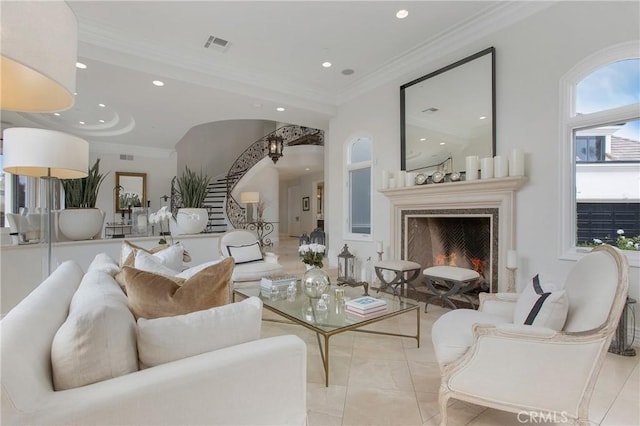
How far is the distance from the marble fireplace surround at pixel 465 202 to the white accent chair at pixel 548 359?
6.42 ft

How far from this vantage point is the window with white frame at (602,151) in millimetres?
2908

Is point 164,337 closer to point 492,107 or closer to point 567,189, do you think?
point 567,189

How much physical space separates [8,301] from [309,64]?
463 cm

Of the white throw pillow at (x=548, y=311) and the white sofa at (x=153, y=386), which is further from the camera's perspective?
the white throw pillow at (x=548, y=311)

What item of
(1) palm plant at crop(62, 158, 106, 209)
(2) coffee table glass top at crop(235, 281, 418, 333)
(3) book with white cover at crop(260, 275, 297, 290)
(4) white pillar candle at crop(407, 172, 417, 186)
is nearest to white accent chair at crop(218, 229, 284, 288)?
(3) book with white cover at crop(260, 275, 297, 290)

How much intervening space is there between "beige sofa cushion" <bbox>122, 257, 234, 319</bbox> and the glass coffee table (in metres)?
0.85

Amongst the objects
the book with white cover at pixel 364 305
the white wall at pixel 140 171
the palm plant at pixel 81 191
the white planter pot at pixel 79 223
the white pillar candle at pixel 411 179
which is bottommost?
the book with white cover at pixel 364 305

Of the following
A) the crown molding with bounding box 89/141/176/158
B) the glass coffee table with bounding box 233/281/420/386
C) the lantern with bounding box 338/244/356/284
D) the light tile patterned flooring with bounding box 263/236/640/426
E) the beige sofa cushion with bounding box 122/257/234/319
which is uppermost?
the crown molding with bounding box 89/141/176/158

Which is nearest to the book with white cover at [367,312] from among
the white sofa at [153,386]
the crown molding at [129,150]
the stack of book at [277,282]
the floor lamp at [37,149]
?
the stack of book at [277,282]

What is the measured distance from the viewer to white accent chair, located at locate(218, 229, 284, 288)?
3.82 meters

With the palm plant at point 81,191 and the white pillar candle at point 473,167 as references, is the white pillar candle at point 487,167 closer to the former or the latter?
the white pillar candle at point 473,167

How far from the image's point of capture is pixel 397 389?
209cm

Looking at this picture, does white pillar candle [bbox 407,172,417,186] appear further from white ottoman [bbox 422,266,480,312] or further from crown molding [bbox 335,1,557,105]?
crown molding [bbox 335,1,557,105]

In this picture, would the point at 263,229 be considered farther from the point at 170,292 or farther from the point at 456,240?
the point at 170,292
